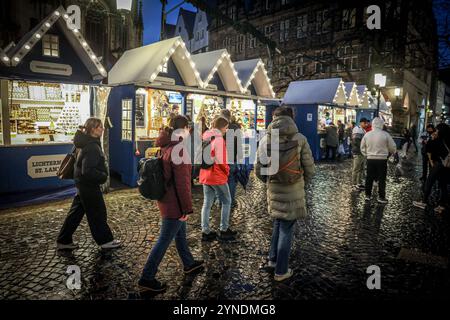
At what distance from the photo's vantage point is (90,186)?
191 inches

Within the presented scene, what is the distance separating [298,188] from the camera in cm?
402

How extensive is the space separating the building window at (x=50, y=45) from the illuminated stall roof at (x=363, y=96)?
1782cm

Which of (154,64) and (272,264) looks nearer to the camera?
(272,264)

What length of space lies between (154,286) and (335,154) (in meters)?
15.6

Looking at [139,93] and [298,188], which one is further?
[139,93]

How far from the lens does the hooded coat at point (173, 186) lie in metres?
3.67

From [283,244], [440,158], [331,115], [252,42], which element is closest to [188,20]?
[252,42]

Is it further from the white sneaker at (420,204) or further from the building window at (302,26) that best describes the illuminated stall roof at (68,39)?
the building window at (302,26)

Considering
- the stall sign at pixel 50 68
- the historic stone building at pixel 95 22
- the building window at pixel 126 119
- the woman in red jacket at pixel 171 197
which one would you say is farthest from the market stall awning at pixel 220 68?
the woman in red jacket at pixel 171 197

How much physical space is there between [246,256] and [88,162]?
2725 mm

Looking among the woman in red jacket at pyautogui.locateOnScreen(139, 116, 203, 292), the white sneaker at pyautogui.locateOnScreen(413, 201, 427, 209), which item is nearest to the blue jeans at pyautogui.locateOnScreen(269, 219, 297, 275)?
the woman in red jacket at pyautogui.locateOnScreen(139, 116, 203, 292)

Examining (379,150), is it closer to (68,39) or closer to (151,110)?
(151,110)
